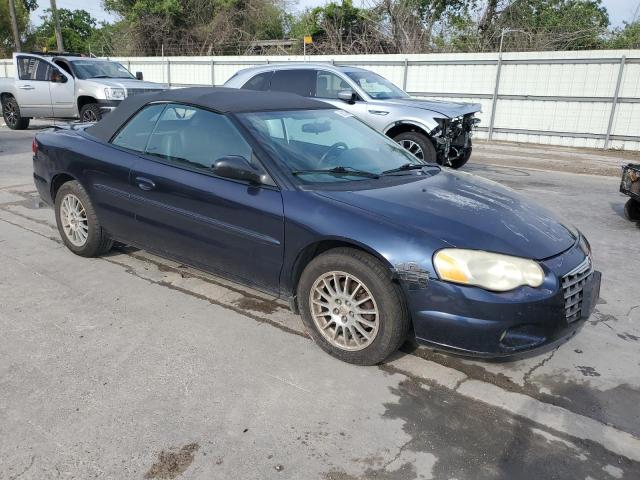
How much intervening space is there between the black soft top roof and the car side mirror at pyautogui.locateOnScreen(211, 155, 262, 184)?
1.79ft

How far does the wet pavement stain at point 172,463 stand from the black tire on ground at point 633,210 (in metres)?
6.24

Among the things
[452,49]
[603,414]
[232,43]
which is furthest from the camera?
[232,43]

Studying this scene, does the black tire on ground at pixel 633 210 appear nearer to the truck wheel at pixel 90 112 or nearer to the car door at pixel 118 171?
the car door at pixel 118 171

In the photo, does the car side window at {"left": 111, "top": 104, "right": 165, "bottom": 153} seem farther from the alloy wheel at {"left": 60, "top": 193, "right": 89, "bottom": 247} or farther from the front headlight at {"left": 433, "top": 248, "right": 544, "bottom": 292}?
the front headlight at {"left": 433, "top": 248, "right": 544, "bottom": 292}

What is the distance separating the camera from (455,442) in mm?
2615

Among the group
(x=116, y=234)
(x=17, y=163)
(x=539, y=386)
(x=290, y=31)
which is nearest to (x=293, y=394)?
(x=539, y=386)

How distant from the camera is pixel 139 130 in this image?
14.4ft

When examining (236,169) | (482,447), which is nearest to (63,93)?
(236,169)

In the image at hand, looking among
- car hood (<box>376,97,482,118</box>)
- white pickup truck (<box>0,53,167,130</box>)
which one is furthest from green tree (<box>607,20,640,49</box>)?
white pickup truck (<box>0,53,167,130</box>)

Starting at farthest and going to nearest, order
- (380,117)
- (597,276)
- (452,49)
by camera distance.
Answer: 1. (452,49)
2. (380,117)
3. (597,276)

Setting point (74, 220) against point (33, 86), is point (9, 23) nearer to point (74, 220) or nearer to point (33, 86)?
point (33, 86)

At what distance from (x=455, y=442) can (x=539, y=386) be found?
0.81 metres

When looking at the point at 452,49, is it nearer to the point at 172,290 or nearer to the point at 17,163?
the point at 17,163

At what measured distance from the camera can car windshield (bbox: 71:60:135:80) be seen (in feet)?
43.4
